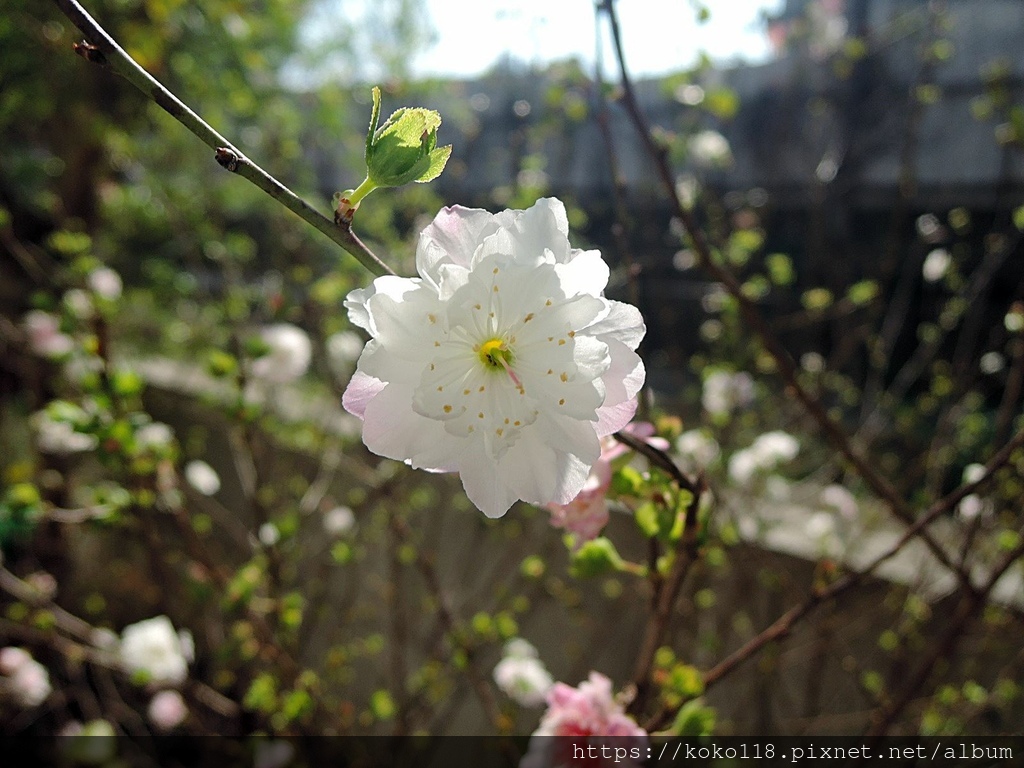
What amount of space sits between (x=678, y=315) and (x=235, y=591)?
376 cm

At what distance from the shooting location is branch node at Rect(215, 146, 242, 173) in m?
0.39

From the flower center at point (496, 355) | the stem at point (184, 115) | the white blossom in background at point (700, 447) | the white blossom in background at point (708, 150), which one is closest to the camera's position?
the stem at point (184, 115)

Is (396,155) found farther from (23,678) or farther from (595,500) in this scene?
(23,678)

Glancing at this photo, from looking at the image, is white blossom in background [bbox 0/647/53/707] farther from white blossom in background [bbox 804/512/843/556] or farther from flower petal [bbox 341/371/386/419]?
white blossom in background [bbox 804/512/843/556]

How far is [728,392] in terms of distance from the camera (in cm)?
191

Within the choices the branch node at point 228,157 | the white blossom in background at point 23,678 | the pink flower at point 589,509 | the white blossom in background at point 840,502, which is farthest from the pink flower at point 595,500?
the white blossom in background at point 23,678

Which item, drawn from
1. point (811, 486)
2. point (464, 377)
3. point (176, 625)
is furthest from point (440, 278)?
point (811, 486)

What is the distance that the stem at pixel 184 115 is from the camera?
1.21 feet

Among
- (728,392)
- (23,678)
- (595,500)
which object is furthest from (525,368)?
→ (23,678)

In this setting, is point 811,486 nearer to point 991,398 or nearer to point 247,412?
point 991,398

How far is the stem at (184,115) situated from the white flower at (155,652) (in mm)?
1330

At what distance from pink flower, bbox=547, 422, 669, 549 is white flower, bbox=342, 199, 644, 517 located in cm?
8

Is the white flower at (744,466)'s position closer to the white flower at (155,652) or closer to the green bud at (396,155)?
the white flower at (155,652)

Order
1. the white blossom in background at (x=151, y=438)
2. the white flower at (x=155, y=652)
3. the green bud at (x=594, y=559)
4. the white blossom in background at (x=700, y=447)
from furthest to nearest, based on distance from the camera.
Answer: the white blossom in background at (x=700, y=447)
the white flower at (x=155, y=652)
the white blossom in background at (x=151, y=438)
the green bud at (x=594, y=559)
